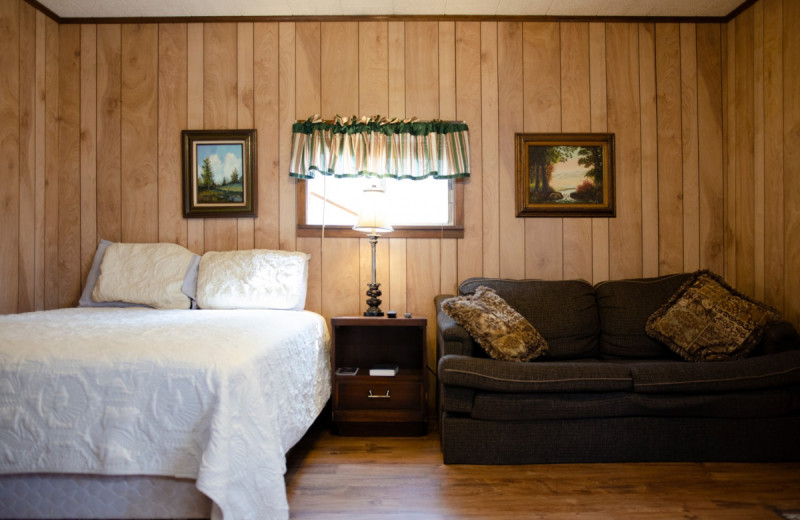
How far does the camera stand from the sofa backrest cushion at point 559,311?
278 centimetres

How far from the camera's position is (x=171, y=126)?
128 inches

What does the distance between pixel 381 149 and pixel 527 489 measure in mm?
2160

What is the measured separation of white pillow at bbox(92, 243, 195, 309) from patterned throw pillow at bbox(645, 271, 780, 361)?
286 cm

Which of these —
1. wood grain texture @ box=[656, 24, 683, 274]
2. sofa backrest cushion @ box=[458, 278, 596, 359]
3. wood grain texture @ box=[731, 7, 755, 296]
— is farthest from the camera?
wood grain texture @ box=[656, 24, 683, 274]

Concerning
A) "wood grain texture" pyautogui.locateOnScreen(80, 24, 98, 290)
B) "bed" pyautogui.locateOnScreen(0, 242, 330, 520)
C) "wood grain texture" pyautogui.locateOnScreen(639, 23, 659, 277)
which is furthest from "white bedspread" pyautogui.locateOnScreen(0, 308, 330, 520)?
"wood grain texture" pyautogui.locateOnScreen(639, 23, 659, 277)

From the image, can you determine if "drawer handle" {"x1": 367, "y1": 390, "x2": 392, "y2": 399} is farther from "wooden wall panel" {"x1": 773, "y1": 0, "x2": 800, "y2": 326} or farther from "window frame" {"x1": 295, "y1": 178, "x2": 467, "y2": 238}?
"wooden wall panel" {"x1": 773, "y1": 0, "x2": 800, "y2": 326}

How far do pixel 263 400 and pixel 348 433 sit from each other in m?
1.20

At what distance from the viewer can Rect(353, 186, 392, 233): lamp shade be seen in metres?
2.83

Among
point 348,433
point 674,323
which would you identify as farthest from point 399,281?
point 674,323

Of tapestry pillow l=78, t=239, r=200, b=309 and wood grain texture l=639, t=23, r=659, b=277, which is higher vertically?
wood grain texture l=639, t=23, r=659, b=277

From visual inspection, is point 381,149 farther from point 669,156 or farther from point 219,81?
point 669,156

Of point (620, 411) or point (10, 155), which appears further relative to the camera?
point (10, 155)

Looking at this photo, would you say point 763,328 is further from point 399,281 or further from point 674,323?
point 399,281

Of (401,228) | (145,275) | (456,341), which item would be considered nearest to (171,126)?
(145,275)
